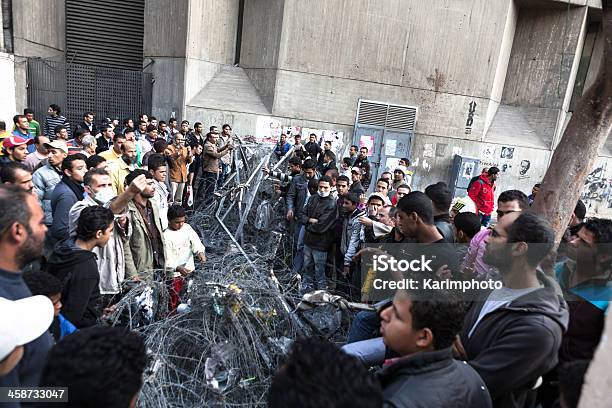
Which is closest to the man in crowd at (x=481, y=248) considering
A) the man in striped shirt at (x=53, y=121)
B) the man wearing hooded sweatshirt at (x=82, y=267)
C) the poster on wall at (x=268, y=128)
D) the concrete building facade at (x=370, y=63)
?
the man wearing hooded sweatshirt at (x=82, y=267)

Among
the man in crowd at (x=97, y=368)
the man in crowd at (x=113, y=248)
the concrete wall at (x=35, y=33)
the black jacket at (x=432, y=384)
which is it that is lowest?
the man in crowd at (x=113, y=248)

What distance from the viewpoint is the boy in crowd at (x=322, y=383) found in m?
1.08

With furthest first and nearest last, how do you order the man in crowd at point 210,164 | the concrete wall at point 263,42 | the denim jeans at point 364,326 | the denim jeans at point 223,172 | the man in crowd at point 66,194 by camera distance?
the concrete wall at point 263,42 < the denim jeans at point 223,172 < the man in crowd at point 210,164 < the man in crowd at point 66,194 < the denim jeans at point 364,326

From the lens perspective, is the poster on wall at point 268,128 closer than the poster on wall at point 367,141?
Yes

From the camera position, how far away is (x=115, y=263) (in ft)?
10.7

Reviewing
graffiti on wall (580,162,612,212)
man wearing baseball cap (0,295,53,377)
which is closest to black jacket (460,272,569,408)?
man wearing baseball cap (0,295,53,377)

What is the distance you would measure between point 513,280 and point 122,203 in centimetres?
282

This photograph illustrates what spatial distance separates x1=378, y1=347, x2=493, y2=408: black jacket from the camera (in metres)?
1.37

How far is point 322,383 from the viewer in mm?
1104

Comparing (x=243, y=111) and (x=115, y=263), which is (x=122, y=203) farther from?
(x=243, y=111)

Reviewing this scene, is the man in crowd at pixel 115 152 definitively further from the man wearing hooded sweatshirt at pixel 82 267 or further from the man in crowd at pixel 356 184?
the man in crowd at pixel 356 184

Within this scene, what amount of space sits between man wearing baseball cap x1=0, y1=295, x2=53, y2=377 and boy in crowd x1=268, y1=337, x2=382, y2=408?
92 centimetres

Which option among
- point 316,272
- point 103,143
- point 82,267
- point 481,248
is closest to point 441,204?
point 481,248

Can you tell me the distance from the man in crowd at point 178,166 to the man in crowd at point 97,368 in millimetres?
6598
